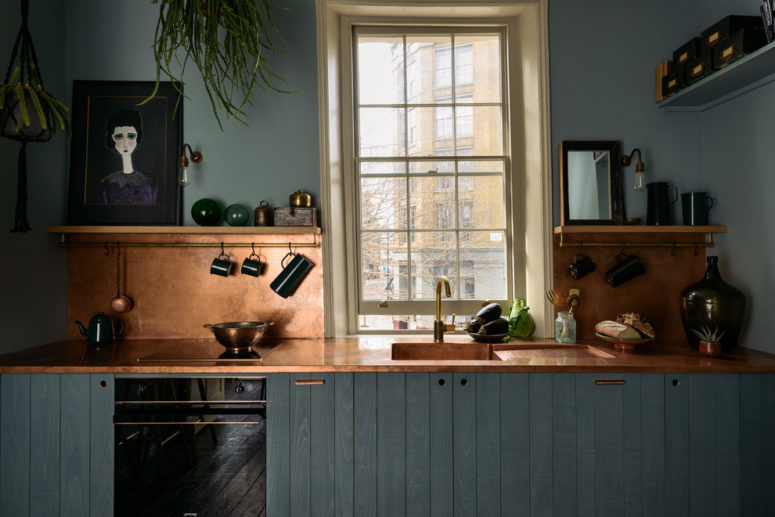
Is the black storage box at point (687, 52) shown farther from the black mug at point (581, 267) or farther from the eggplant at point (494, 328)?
the eggplant at point (494, 328)

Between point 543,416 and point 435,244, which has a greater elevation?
point 435,244

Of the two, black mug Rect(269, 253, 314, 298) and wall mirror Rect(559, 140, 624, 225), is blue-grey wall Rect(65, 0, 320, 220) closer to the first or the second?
black mug Rect(269, 253, 314, 298)

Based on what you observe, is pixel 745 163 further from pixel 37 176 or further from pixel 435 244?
pixel 37 176

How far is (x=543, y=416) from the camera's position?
194 cm

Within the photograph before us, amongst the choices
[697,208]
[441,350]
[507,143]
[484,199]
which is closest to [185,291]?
[441,350]

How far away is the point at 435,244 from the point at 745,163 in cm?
170

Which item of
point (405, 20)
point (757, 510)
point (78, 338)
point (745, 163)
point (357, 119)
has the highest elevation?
point (405, 20)

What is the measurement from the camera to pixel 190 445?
1.94 m

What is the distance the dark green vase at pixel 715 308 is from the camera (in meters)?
2.09

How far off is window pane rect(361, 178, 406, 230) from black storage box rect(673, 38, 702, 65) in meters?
1.66

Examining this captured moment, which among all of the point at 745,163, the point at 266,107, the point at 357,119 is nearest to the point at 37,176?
the point at 266,107

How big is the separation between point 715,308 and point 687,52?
4.40 feet

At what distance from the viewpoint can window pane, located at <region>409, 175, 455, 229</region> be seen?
2758mm

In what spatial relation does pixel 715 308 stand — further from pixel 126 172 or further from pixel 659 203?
pixel 126 172
